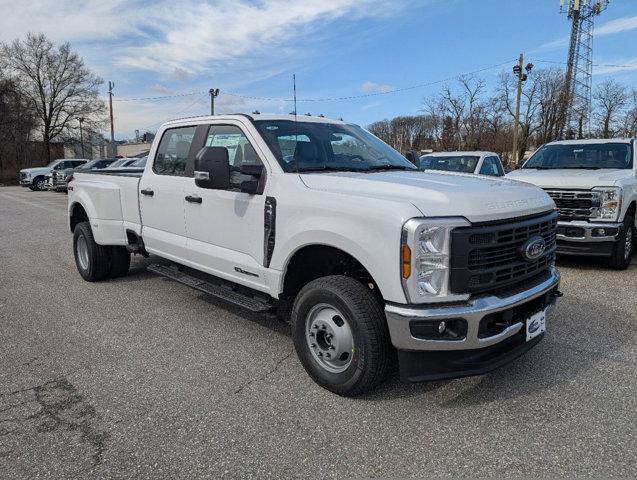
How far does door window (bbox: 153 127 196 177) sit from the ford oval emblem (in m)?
3.14

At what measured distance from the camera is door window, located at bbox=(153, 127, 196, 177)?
4.87 meters

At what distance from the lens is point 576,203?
6.89 metres

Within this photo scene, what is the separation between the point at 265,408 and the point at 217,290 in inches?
58.7

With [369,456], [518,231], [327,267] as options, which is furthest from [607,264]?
[369,456]

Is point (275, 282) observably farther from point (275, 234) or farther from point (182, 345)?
point (182, 345)

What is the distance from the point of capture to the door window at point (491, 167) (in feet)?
35.5

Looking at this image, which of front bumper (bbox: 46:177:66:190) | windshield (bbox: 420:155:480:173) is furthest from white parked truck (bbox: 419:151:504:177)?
front bumper (bbox: 46:177:66:190)

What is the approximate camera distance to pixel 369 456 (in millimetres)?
2732

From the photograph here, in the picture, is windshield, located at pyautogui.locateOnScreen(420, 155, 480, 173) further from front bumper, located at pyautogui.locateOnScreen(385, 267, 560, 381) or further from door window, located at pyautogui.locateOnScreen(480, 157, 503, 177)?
front bumper, located at pyautogui.locateOnScreen(385, 267, 560, 381)

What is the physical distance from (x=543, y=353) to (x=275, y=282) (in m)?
2.30

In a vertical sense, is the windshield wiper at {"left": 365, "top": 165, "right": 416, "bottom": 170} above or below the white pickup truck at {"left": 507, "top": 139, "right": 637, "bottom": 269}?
above

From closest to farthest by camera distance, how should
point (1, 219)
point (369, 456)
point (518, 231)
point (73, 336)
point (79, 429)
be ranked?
point (369, 456) < point (79, 429) < point (518, 231) < point (73, 336) < point (1, 219)

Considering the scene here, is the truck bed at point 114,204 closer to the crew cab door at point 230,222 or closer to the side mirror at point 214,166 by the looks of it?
the crew cab door at point 230,222

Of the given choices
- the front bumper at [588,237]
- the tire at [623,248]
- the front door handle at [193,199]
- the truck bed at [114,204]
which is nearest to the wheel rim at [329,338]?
the front door handle at [193,199]
